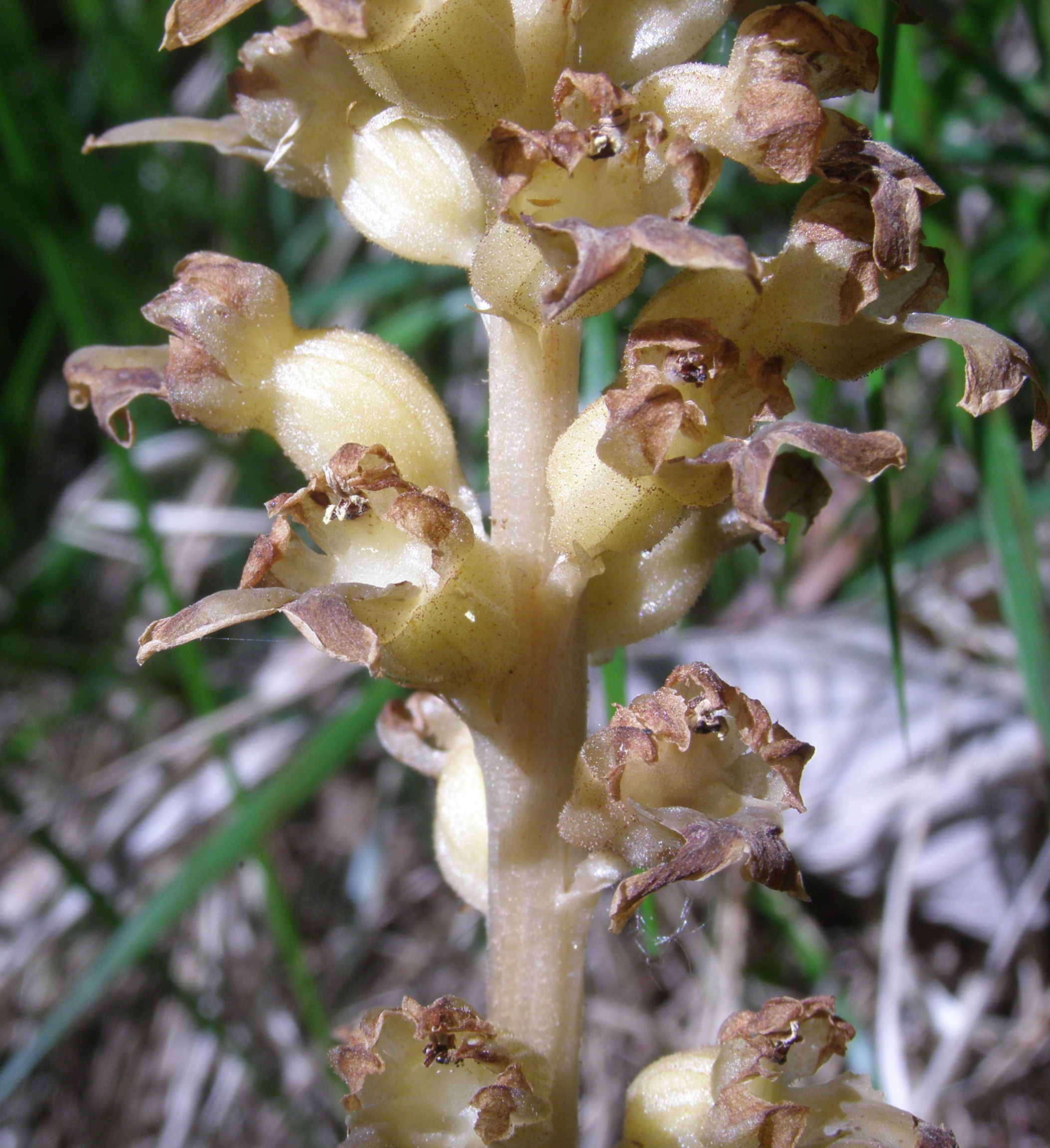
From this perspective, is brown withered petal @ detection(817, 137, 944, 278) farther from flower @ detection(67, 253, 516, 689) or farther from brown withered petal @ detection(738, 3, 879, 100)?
flower @ detection(67, 253, 516, 689)

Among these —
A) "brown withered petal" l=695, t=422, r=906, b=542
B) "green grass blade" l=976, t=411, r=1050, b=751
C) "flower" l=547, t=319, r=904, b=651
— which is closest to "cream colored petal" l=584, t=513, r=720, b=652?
"flower" l=547, t=319, r=904, b=651

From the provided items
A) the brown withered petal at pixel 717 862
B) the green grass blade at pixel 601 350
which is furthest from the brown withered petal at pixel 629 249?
the green grass blade at pixel 601 350

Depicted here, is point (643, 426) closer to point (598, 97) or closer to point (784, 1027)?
point (598, 97)

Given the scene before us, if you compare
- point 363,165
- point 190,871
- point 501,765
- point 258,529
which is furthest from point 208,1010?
point 363,165

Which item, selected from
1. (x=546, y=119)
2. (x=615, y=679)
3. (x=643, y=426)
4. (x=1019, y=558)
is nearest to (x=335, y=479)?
(x=643, y=426)

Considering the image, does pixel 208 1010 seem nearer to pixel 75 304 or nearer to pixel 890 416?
pixel 75 304

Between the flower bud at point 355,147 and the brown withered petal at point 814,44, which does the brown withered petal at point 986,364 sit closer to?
the brown withered petal at point 814,44
